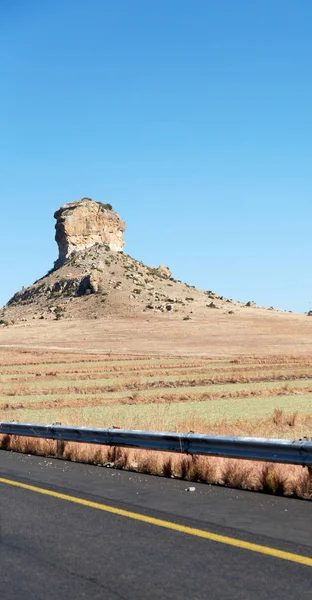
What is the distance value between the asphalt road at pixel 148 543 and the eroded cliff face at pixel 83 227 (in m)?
165

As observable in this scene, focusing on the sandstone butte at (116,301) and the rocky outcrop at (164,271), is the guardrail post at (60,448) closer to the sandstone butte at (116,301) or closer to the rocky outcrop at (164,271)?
the sandstone butte at (116,301)

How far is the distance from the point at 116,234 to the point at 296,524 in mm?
176131

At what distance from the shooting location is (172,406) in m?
29.5

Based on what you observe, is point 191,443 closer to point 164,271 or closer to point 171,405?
point 171,405

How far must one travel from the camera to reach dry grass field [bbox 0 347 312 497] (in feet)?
38.1

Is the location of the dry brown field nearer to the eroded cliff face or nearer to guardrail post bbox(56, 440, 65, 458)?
guardrail post bbox(56, 440, 65, 458)

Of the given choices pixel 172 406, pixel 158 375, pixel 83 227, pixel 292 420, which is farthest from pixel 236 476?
pixel 83 227

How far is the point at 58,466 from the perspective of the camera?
43.2 feet

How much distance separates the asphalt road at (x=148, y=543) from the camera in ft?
19.2

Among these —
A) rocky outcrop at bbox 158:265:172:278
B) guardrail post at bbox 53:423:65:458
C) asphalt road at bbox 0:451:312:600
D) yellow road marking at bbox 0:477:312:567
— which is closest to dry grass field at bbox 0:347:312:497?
guardrail post at bbox 53:423:65:458

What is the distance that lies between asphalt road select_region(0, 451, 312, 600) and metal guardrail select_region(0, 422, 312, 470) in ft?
2.05

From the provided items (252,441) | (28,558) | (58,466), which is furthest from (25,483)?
(28,558)

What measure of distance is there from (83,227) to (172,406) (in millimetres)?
149164

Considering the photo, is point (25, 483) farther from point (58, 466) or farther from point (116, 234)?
point (116, 234)
